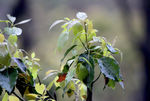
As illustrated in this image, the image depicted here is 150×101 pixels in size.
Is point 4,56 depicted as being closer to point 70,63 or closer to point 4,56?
point 4,56

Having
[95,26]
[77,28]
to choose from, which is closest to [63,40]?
[77,28]

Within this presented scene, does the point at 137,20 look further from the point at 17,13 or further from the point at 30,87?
the point at 30,87

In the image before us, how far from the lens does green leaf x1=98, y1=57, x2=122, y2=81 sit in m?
0.45

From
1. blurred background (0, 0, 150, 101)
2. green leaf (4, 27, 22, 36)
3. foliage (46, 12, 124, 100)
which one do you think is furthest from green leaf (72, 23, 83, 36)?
blurred background (0, 0, 150, 101)

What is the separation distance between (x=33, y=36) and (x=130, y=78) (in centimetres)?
170

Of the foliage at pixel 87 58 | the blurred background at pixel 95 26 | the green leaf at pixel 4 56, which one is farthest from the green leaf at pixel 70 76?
the blurred background at pixel 95 26

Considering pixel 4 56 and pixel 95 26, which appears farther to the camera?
pixel 95 26

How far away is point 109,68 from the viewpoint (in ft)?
1.49

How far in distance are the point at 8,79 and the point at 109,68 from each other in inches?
7.3

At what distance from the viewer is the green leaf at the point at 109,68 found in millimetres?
446

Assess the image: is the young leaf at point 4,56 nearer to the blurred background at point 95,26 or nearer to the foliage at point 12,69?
the foliage at point 12,69

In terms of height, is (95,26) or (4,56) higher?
(4,56)

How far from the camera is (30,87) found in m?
0.52

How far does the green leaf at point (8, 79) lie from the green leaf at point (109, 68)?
6.2 inches
